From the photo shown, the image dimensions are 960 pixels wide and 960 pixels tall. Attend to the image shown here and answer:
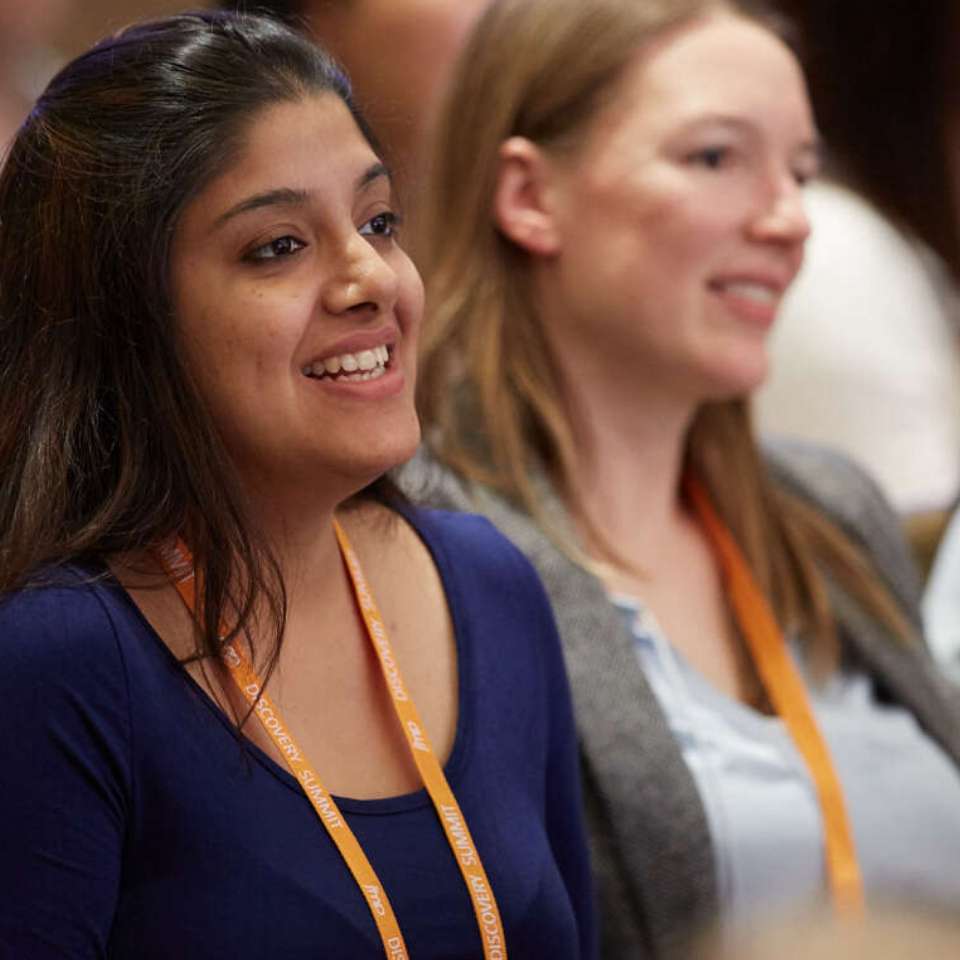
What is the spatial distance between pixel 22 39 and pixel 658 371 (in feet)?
3.63

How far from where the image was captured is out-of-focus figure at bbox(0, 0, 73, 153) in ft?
7.87

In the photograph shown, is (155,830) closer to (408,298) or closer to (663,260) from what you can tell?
(408,298)

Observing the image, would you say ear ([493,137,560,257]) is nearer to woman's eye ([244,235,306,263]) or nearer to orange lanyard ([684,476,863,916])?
orange lanyard ([684,476,863,916])

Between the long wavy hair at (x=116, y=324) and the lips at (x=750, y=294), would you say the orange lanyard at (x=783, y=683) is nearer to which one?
the lips at (x=750, y=294)

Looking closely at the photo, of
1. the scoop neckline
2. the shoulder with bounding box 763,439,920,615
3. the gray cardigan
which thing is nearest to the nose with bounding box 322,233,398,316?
the scoop neckline

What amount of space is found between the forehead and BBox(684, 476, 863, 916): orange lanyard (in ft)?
1.36

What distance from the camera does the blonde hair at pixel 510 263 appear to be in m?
1.94

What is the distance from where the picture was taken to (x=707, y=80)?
194cm

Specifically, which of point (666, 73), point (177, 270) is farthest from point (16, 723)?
point (666, 73)

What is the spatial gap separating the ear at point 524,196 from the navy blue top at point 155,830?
0.85m

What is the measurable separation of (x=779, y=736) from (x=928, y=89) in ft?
5.85

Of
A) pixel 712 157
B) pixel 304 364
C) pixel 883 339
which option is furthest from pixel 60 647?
pixel 883 339

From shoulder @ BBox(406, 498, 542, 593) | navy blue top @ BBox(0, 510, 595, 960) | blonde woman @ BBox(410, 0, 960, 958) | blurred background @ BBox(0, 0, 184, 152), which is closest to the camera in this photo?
navy blue top @ BBox(0, 510, 595, 960)

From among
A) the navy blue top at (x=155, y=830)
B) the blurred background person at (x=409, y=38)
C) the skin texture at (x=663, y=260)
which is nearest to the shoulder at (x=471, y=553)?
the navy blue top at (x=155, y=830)
